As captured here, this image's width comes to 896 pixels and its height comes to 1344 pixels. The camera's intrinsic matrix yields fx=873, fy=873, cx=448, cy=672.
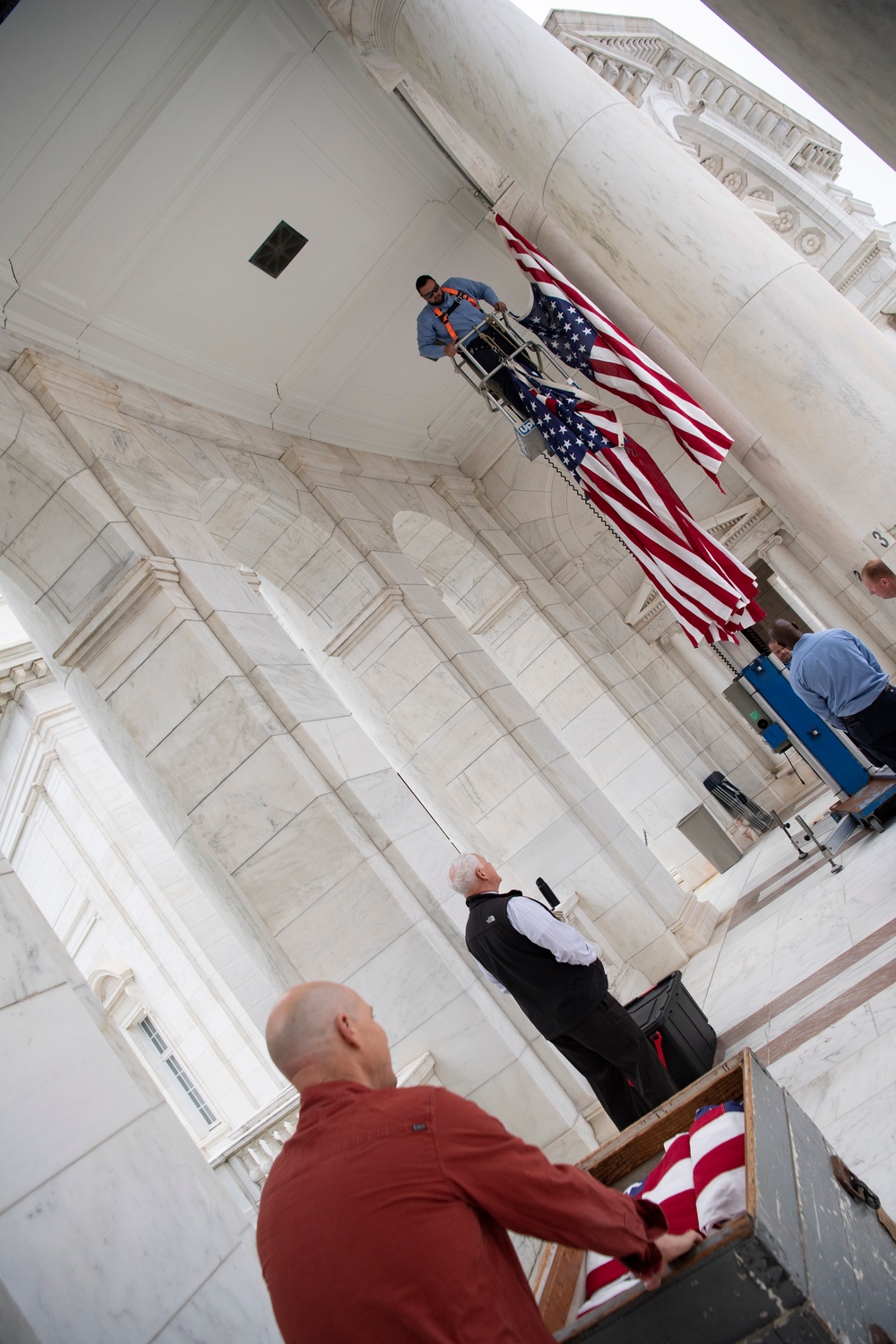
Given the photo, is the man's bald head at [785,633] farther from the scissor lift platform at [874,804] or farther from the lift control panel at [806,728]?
the lift control panel at [806,728]

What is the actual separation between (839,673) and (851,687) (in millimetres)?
120

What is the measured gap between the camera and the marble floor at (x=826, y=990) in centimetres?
308

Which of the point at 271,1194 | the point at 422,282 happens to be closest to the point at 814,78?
the point at 271,1194

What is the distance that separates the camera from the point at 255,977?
8.78m

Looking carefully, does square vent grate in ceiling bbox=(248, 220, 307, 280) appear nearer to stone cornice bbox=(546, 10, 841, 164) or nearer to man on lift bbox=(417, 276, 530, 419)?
man on lift bbox=(417, 276, 530, 419)

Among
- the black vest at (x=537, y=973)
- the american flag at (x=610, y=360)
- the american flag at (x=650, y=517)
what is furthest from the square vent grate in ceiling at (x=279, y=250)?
the black vest at (x=537, y=973)

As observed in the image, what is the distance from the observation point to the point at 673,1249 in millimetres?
1753

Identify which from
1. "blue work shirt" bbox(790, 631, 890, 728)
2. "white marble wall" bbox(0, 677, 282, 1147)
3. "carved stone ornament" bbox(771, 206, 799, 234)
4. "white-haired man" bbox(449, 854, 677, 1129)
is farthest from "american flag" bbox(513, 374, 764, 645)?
"carved stone ornament" bbox(771, 206, 799, 234)

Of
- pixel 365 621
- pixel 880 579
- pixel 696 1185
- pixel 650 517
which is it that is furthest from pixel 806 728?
pixel 696 1185

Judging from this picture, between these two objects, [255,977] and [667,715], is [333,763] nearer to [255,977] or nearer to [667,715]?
[255,977]

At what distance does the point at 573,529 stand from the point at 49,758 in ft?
27.2

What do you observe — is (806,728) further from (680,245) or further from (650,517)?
(680,245)

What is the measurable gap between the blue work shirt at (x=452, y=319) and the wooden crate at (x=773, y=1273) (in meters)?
6.20

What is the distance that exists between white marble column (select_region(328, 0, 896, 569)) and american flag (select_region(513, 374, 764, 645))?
1.49m
